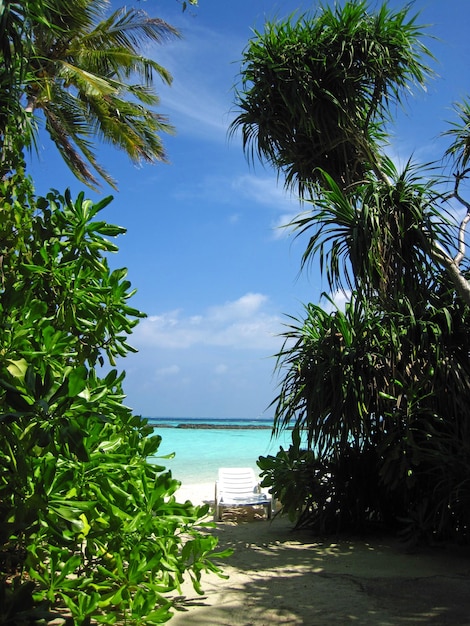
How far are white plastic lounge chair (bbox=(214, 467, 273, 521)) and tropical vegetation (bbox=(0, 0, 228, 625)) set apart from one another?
12.2 ft

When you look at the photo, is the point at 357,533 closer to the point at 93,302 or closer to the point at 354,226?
the point at 354,226

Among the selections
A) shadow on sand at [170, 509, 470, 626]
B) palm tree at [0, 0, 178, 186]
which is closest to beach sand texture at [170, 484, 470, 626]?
shadow on sand at [170, 509, 470, 626]

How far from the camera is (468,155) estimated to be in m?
5.22

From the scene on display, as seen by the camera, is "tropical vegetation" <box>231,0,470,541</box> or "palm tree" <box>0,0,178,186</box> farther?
"palm tree" <box>0,0,178,186</box>

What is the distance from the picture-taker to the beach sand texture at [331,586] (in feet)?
11.1

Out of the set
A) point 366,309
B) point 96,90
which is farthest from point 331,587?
point 96,90

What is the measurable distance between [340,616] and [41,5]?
3527 mm

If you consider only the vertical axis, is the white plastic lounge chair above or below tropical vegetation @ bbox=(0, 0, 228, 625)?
below

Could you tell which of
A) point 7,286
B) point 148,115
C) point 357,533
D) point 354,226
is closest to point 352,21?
point 354,226

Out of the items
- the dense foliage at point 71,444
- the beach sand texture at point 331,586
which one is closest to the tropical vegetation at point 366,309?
the beach sand texture at point 331,586

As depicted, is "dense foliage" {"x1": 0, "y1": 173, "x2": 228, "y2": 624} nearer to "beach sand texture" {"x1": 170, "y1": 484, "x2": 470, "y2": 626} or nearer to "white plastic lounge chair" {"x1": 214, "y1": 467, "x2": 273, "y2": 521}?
"beach sand texture" {"x1": 170, "y1": 484, "x2": 470, "y2": 626}

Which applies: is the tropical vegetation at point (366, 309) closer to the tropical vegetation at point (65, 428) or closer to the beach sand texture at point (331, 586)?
the beach sand texture at point (331, 586)

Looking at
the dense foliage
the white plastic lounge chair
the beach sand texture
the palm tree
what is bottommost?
the beach sand texture

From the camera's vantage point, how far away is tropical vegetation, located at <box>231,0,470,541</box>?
4934mm
